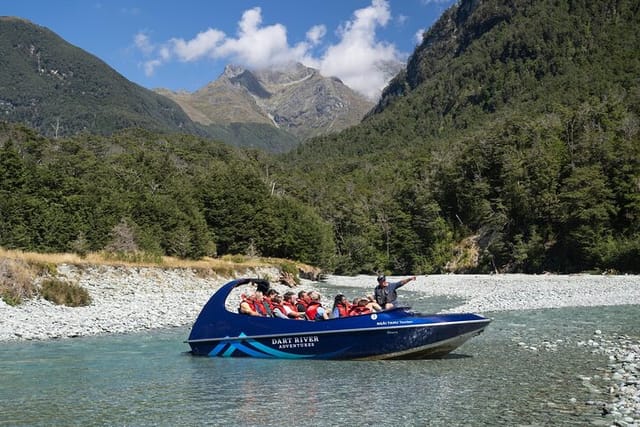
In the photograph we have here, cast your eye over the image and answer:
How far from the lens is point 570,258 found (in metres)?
63.1

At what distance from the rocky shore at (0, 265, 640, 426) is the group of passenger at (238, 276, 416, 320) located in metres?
6.09

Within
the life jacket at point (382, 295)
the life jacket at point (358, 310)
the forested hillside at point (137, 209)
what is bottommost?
the life jacket at point (358, 310)

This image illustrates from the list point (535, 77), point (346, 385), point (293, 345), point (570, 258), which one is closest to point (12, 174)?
point (293, 345)

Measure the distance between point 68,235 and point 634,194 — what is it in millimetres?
55029

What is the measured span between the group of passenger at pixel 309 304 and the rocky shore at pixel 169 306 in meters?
6.09

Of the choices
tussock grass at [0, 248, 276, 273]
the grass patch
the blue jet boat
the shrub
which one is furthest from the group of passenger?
tussock grass at [0, 248, 276, 273]

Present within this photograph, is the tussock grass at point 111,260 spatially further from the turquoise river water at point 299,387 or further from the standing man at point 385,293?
the standing man at point 385,293

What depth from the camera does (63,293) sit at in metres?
29.1

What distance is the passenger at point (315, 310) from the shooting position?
17234mm

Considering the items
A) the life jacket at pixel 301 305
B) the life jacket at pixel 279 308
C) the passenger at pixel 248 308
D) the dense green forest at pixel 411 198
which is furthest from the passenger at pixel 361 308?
the dense green forest at pixel 411 198

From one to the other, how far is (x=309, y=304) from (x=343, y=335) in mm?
2335

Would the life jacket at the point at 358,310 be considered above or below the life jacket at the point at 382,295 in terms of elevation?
below

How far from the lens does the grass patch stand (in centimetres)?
2841

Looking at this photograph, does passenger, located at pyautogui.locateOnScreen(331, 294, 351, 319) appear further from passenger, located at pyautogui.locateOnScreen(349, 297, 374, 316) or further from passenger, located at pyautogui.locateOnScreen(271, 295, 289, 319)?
passenger, located at pyautogui.locateOnScreen(271, 295, 289, 319)
